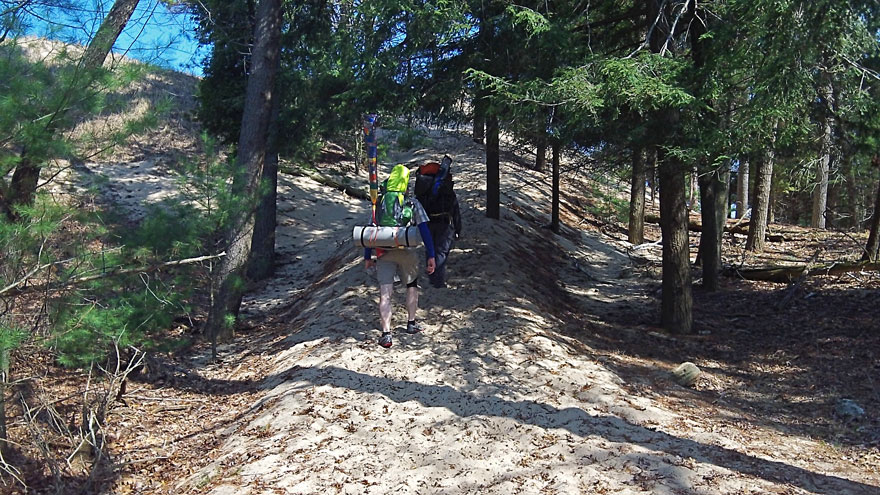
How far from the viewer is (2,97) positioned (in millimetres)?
5141

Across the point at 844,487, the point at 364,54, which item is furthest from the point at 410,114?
the point at 844,487

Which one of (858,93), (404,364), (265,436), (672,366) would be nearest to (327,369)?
(404,364)

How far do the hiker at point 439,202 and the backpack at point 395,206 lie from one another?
1248mm

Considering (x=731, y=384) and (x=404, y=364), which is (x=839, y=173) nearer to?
(x=731, y=384)

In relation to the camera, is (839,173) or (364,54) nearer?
(839,173)

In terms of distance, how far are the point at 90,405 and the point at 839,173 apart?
30.0ft

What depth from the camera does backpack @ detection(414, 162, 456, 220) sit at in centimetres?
960

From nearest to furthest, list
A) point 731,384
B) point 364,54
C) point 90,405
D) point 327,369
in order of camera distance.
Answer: point 90,405
point 327,369
point 731,384
point 364,54

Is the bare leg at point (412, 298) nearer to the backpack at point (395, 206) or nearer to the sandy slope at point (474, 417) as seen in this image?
the sandy slope at point (474, 417)

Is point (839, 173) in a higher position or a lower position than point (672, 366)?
higher

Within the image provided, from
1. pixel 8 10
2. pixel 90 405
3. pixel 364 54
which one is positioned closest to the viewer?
pixel 8 10

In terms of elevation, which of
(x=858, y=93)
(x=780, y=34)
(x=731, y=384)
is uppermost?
(x=780, y=34)

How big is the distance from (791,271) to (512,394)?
916 cm

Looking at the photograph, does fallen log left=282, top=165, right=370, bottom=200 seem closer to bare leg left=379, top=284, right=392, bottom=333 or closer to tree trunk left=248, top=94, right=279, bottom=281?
tree trunk left=248, top=94, right=279, bottom=281
